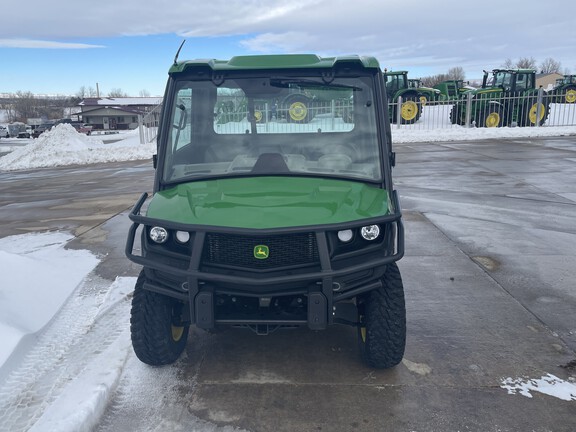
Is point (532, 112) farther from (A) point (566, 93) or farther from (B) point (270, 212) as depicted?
(B) point (270, 212)

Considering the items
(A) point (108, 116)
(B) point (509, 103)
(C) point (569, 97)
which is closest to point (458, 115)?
(B) point (509, 103)

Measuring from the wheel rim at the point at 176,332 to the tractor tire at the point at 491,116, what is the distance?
23.5m

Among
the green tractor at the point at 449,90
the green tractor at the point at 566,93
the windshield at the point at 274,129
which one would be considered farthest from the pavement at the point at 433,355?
the green tractor at the point at 449,90

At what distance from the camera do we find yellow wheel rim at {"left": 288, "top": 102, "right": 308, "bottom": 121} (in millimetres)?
3848

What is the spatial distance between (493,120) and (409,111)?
409 centimetres

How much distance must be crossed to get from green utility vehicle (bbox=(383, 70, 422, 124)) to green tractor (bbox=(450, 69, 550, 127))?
2.51 metres

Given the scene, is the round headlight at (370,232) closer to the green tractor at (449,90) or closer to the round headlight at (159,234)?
the round headlight at (159,234)

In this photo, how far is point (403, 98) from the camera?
2717 cm

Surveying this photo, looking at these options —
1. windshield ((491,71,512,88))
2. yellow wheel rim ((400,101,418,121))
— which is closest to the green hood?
yellow wheel rim ((400,101,418,121))

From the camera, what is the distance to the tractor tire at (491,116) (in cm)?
2423

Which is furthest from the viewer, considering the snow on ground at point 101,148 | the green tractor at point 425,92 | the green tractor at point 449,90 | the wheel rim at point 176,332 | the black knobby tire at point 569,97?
the green tractor at point 449,90

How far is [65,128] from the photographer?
78.9 feet

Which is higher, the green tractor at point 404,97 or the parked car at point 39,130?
the green tractor at point 404,97

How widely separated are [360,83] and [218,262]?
5.72 feet
